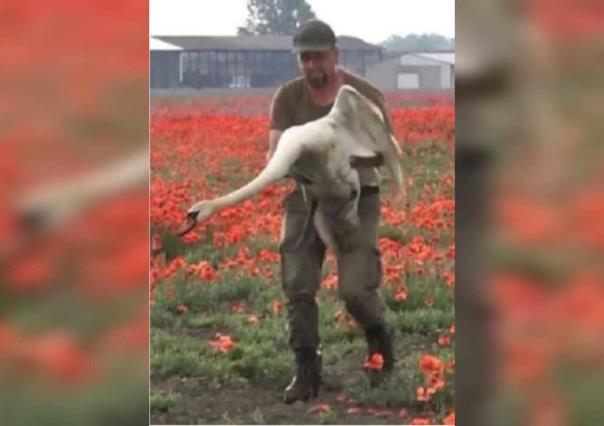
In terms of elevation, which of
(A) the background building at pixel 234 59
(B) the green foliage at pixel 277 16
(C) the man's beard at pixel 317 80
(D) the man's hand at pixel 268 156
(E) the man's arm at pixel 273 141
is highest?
(B) the green foliage at pixel 277 16

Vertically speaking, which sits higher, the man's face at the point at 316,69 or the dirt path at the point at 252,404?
the man's face at the point at 316,69

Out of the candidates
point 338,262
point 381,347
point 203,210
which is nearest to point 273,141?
point 203,210

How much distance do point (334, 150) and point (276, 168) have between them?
17 centimetres

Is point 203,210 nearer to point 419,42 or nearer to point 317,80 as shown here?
point 317,80

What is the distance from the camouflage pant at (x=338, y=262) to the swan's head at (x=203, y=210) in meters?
0.21

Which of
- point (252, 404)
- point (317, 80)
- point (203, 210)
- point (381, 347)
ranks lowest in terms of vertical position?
point (252, 404)

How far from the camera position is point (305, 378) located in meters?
3.40

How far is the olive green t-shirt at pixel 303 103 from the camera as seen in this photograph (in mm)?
3365

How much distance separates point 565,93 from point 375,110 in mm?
570

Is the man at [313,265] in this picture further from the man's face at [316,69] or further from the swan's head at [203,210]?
the swan's head at [203,210]

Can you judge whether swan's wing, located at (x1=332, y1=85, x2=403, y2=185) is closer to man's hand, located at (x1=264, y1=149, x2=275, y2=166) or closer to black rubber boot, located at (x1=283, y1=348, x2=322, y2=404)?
man's hand, located at (x1=264, y1=149, x2=275, y2=166)

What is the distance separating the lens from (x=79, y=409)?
10.6 ft

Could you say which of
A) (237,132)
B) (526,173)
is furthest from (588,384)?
(237,132)

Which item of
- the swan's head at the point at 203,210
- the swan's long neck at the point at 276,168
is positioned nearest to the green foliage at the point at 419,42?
the swan's long neck at the point at 276,168
